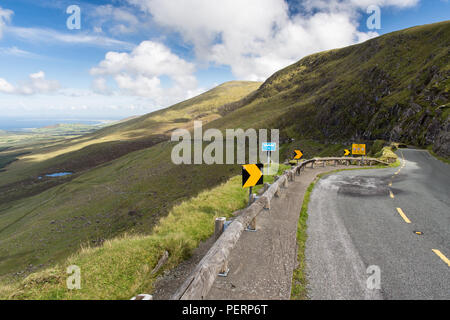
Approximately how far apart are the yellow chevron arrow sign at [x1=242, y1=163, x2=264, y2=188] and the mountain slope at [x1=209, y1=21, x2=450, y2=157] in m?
37.1

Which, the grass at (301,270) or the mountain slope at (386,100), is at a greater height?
the mountain slope at (386,100)

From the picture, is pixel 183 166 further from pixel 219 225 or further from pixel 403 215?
pixel 219 225

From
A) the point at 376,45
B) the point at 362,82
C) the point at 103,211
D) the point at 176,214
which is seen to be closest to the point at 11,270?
the point at 103,211

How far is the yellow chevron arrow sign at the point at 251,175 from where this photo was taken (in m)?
8.16

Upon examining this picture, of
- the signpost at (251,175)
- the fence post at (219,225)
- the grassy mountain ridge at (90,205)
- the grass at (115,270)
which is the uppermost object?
the signpost at (251,175)

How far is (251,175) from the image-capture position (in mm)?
8305

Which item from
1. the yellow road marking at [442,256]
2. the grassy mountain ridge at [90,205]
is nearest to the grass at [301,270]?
the yellow road marking at [442,256]

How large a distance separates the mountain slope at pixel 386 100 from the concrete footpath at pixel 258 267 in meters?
38.1

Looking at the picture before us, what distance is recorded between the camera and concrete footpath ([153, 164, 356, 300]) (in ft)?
13.4

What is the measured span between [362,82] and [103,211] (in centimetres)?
10176

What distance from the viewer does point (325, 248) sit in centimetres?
588

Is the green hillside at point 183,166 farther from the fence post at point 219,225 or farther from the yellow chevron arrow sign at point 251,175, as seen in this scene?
the yellow chevron arrow sign at point 251,175

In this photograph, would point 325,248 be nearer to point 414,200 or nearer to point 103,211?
point 414,200

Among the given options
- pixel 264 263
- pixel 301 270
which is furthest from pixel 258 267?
pixel 301 270
